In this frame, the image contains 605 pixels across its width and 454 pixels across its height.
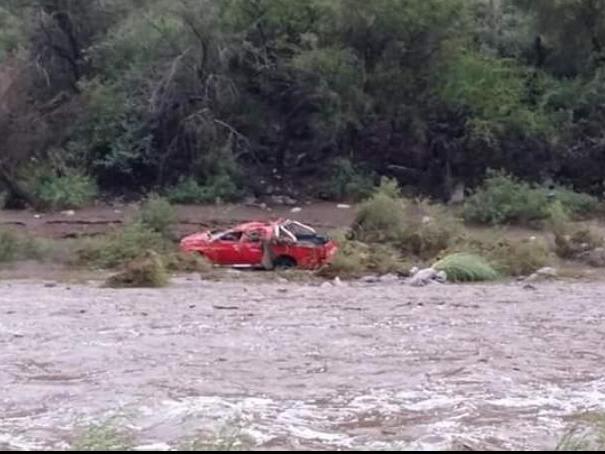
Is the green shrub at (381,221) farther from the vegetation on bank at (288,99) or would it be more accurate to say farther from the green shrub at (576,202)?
the vegetation on bank at (288,99)

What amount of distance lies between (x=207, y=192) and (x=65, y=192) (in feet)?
15.3

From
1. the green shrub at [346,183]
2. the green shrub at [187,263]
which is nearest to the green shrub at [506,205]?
the green shrub at [346,183]

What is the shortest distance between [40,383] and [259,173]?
34503 millimetres

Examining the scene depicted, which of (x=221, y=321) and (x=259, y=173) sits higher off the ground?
(x=221, y=321)

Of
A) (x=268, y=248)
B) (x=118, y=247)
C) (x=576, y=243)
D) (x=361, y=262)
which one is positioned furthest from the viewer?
(x=576, y=243)

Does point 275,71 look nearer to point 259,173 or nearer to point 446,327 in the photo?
point 259,173

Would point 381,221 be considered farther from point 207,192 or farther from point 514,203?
point 207,192

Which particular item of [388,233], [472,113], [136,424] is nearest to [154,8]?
[472,113]

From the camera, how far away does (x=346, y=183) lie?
50.0m

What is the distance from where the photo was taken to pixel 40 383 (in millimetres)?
17609

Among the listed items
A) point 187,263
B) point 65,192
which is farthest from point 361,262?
point 65,192

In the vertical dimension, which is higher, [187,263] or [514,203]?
[187,263]

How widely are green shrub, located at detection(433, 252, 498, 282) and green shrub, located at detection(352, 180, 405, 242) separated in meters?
4.11

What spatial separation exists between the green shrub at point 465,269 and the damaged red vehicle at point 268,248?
106 inches
